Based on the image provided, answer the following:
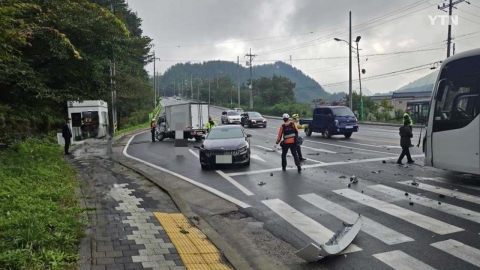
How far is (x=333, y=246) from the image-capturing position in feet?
17.3

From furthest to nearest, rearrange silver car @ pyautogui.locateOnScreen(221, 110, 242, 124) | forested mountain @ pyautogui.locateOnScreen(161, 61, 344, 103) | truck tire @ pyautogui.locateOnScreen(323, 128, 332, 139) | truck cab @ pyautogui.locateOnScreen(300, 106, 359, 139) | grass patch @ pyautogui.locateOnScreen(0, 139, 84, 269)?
forested mountain @ pyautogui.locateOnScreen(161, 61, 344, 103) → silver car @ pyautogui.locateOnScreen(221, 110, 242, 124) → truck tire @ pyautogui.locateOnScreen(323, 128, 332, 139) → truck cab @ pyautogui.locateOnScreen(300, 106, 359, 139) → grass patch @ pyautogui.locateOnScreen(0, 139, 84, 269)

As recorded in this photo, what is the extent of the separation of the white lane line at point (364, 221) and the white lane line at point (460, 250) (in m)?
0.45

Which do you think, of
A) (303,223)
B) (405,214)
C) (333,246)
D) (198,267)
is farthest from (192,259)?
(405,214)

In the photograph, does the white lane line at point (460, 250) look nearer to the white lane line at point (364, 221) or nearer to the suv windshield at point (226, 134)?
the white lane line at point (364, 221)

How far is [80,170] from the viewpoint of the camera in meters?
13.2

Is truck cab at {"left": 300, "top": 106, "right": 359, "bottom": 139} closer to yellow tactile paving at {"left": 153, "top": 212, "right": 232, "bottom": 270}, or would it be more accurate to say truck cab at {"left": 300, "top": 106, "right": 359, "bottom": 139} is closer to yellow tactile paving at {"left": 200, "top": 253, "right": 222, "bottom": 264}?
yellow tactile paving at {"left": 153, "top": 212, "right": 232, "bottom": 270}

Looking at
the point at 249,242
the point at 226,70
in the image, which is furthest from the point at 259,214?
the point at 226,70

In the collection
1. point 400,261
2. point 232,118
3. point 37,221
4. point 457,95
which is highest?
point 457,95

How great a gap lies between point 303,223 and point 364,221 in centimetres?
104

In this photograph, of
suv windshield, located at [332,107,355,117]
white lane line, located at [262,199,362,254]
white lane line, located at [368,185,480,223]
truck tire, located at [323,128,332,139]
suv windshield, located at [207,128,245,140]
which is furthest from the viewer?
truck tire, located at [323,128,332,139]

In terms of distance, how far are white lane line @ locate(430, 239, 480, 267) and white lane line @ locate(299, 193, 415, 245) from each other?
45 cm

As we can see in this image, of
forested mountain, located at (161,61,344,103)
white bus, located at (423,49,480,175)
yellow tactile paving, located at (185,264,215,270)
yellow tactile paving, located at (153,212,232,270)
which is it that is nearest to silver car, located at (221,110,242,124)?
white bus, located at (423,49,480,175)

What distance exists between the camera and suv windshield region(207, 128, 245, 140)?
46.2 feet

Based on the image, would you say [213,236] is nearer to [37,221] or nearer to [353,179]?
[37,221]
